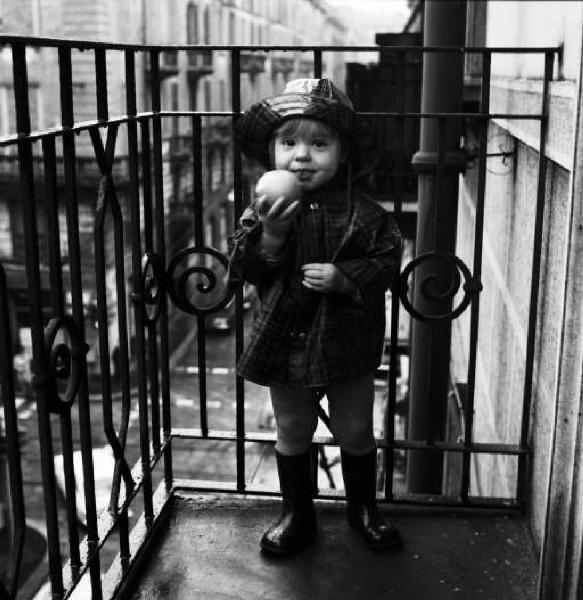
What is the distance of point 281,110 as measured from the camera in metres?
2.30

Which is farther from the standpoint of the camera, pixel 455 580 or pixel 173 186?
pixel 173 186

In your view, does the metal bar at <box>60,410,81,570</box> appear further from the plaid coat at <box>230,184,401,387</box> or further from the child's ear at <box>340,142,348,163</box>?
the child's ear at <box>340,142,348,163</box>

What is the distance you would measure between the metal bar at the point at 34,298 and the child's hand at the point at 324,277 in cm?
76

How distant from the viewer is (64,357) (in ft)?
6.23

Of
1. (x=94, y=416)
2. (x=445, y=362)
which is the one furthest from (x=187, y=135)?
(x=445, y=362)

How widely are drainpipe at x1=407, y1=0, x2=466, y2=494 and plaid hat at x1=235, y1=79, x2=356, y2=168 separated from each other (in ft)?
4.98

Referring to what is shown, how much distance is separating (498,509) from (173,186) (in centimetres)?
2043

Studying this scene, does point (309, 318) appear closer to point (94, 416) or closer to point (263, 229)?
point (263, 229)

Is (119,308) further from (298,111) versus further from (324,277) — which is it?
(298,111)

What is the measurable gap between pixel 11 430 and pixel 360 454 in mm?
1196

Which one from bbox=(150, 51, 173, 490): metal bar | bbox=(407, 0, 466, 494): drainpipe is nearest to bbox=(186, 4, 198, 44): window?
bbox=(407, 0, 466, 494): drainpipe

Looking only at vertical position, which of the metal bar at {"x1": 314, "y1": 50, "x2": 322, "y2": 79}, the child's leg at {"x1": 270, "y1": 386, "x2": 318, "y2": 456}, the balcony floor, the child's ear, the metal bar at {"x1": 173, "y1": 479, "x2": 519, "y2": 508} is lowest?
the balcony floor

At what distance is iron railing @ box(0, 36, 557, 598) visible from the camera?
175 centimetres

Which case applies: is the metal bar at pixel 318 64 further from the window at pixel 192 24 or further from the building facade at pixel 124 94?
the window at pixel 192 24
